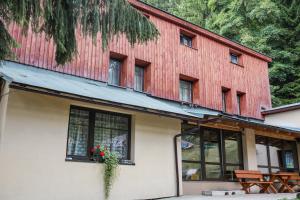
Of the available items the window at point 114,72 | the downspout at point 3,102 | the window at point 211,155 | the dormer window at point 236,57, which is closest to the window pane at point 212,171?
the window at point 211,155

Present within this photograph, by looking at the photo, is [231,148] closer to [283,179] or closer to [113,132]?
[283,179]

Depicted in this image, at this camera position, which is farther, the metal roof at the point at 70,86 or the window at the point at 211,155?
the window at the point at 211,155

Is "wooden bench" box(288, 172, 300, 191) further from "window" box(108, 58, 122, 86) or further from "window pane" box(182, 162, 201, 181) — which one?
"window" box(108, 58, 122, 86)

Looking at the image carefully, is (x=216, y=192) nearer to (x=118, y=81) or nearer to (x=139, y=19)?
(x=118, y=81)

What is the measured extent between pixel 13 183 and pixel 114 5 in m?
4.37

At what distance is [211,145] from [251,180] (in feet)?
6.49

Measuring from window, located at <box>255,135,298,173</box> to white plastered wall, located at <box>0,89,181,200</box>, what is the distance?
250 inches

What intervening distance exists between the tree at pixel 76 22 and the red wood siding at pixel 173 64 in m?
4.63

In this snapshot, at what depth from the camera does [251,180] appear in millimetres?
12273

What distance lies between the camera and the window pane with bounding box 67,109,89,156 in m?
8.16

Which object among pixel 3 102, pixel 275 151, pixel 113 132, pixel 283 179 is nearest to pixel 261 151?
pixel 275 151

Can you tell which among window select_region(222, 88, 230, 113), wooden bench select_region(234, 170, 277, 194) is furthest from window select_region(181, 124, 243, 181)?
window select_region(222, 88, 230, 113)

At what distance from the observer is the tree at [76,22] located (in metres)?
4.48

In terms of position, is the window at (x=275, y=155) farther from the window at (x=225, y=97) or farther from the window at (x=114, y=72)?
the window at (x=114, y=72)
